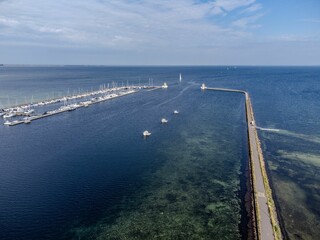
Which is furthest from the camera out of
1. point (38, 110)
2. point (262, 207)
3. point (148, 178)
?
point (38, 110)

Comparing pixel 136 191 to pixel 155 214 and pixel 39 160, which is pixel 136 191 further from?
pixel 39 160

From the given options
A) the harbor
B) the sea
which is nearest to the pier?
the sea

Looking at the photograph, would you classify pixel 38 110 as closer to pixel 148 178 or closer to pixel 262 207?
pixel 148 178

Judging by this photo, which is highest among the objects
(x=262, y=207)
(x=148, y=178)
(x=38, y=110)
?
Result: (x=262, y=207)

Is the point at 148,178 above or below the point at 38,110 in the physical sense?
below

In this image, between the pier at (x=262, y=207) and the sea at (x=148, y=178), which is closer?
the pier at (x=262, y=207)

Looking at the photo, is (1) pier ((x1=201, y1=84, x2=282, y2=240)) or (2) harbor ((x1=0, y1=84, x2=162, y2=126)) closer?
(1) pier ((x1=201, y1=84, x2=282, y2=240))

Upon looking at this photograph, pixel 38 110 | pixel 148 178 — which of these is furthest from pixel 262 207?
pixel 38 110

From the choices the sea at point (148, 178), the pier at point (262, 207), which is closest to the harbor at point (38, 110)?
the sea at point (148, 178)

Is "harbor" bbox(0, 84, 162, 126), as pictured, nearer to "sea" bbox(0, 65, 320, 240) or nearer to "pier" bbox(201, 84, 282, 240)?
"sea" bbox(0, 65, 320, 240)

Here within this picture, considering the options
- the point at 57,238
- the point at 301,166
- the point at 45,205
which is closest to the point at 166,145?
the point at 301,166

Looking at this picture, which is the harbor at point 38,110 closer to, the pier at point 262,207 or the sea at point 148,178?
the sea at point 148,178
